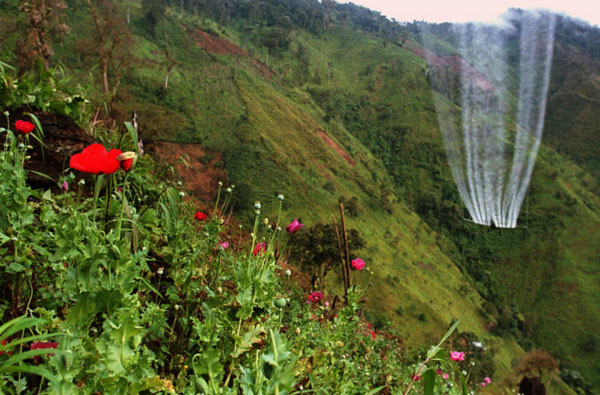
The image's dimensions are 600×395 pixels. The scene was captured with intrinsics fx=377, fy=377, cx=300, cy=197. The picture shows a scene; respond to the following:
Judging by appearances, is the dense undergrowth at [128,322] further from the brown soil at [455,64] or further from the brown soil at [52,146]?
the brown soil at [455,64]

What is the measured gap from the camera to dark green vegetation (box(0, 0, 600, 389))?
20.3 feet

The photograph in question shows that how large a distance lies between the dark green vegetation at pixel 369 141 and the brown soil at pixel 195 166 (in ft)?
0.50

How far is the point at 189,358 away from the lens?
1079 mm

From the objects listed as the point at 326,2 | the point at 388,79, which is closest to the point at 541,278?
the point at 388,79

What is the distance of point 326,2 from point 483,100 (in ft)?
93.6

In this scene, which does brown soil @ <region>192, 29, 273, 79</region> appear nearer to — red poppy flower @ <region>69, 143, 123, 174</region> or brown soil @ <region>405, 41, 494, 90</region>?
red poppy flower @ <region>69, 143, 123, 174</region>

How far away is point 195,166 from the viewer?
455 centimetres

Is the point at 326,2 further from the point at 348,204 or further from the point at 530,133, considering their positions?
the point at 348,204

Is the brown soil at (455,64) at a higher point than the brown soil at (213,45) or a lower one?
higher

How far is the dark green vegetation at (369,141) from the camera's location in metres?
6.19

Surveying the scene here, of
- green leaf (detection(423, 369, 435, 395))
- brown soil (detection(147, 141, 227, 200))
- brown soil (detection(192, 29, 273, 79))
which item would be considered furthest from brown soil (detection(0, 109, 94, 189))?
brown soil (detection(192, 29, 273, 79))

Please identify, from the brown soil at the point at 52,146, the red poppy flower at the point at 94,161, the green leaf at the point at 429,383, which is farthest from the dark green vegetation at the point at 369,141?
the green leaf at the point at 429,383

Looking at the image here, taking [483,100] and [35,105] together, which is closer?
[35,105]

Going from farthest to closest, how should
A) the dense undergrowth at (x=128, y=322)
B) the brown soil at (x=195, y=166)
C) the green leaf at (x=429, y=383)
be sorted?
1. the brown soil at (x=195, y=166)
2. the green leaf at (x=429, y=383)
3. the dense undergrowth at (x=128, y=322)
